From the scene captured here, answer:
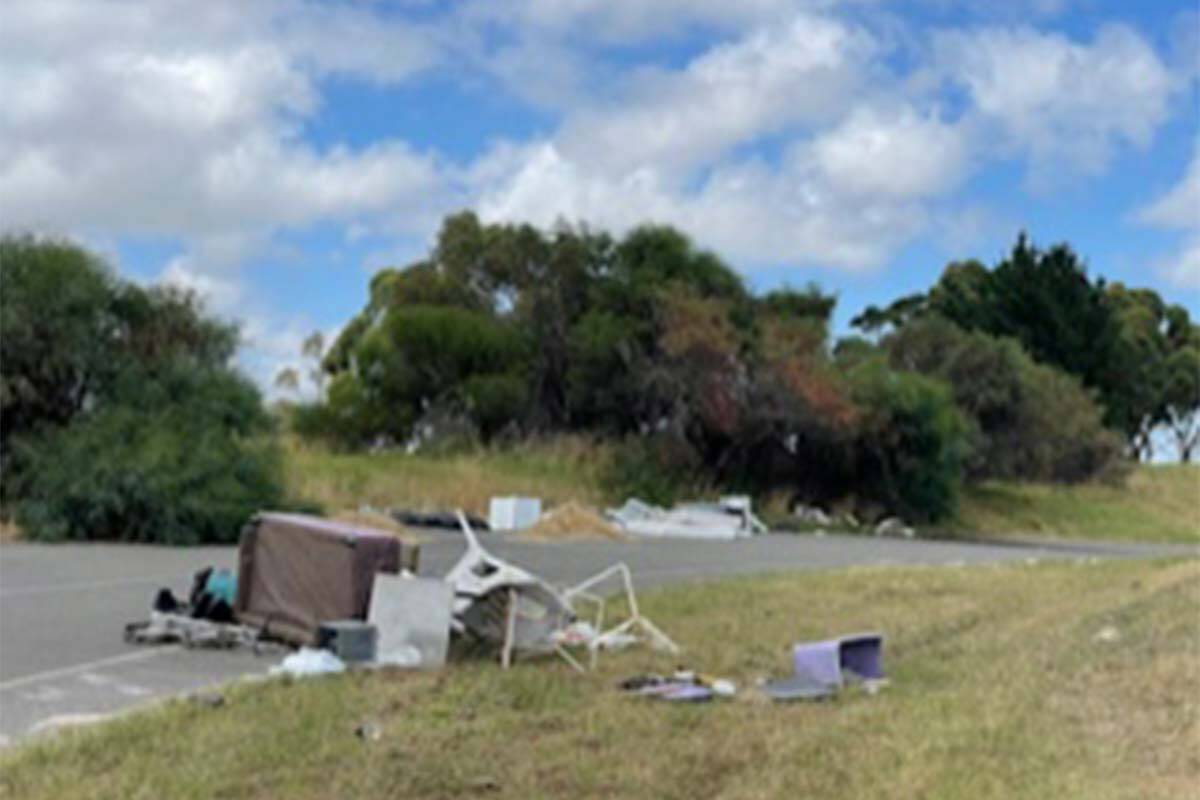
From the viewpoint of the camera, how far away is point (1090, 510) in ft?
121

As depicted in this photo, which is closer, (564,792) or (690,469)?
(564,792)

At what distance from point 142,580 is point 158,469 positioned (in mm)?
5999

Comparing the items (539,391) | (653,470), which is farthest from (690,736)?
(539,391)

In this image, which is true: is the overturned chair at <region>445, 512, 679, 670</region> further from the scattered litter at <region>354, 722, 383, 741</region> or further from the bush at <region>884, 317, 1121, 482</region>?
the bush at <region>884, 317, 1121, 482</region>

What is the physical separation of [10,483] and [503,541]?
7360 mm

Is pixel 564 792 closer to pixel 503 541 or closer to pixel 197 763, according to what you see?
pixel 197 763

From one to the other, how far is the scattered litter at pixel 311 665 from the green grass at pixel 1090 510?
87.0ft

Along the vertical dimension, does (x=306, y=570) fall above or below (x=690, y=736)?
above

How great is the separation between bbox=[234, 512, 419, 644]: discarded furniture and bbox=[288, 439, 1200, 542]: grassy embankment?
1327 cm

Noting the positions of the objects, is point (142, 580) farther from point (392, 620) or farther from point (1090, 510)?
point (1090, 510)

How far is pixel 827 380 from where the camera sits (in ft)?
96.6

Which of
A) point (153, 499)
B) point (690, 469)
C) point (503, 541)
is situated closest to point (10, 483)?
point (153, 499)

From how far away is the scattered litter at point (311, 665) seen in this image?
25.8 feet

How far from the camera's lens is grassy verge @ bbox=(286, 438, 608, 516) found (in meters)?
25.0
